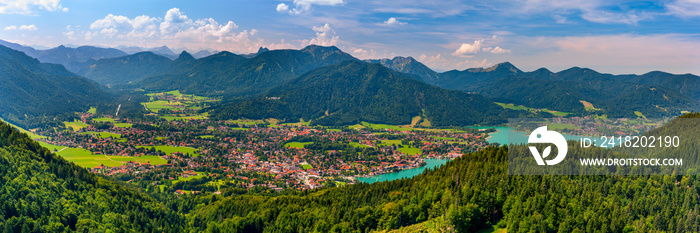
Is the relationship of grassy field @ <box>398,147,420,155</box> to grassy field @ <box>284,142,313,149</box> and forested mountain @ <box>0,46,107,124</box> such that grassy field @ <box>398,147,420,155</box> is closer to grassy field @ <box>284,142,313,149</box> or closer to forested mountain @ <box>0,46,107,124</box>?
grassy field @ <box>284,142,313,149</box>

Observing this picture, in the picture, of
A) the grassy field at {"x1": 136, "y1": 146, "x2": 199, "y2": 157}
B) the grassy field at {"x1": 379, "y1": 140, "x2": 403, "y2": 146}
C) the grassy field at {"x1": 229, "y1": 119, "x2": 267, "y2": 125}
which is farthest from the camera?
the grassy field at {"x1": 229, "y1": 119, "x2": 267, "y2": 125}

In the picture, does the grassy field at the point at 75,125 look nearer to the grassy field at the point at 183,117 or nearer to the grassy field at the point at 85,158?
the grassy field at the point at 183,117

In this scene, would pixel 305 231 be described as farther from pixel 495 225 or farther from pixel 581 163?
pixel 581 163

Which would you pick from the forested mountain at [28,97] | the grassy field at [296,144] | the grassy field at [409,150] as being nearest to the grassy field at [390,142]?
the grassy field at [409,150]

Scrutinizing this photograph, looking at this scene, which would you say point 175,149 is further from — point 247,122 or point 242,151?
point 247,122

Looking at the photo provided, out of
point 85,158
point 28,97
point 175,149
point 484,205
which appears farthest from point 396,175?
point 28,97

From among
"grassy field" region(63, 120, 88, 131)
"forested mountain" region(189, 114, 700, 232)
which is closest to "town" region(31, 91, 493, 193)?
"grassy field" region(63, 120, 88, 131)

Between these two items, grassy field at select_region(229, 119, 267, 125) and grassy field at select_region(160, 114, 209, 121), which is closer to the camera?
grassy field at select_region(160, 114, 209, 121)

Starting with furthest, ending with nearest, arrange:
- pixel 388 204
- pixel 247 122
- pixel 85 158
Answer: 1. pixel 247 122
2. pixel 85 158
3. pixel 388 204
